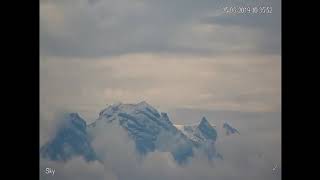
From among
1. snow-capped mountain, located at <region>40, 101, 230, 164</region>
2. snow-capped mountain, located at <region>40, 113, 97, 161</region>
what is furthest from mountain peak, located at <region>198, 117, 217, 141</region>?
snow-capped mountain, located at <region>40, 113, 97, 161</region>

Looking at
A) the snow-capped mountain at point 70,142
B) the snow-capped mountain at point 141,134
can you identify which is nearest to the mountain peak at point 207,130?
the snow-capped mountain at point 141,134

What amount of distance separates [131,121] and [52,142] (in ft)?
1.32

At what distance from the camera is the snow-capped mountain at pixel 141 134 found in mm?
2619

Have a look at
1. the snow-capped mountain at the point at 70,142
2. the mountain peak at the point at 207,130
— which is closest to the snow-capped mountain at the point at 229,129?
the mountain peak at the point at 207,130

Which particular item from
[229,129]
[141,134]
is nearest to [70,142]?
[141,134]

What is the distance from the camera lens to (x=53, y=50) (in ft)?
8.86

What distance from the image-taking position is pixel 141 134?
2.65 m

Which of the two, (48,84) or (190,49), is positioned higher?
(190,49)

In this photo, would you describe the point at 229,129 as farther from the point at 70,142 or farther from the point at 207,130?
the point at 70,142

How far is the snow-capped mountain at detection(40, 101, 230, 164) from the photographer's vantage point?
262 centimetres

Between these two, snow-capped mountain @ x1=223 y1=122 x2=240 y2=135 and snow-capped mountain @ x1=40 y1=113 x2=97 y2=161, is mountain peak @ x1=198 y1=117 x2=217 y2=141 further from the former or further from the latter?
snow-capped mountain @ x1=40 y1=113 x2=97 y2=161

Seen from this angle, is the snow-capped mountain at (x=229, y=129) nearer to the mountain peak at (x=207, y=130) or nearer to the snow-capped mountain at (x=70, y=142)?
the mountain peak at (x=207, y=130)
